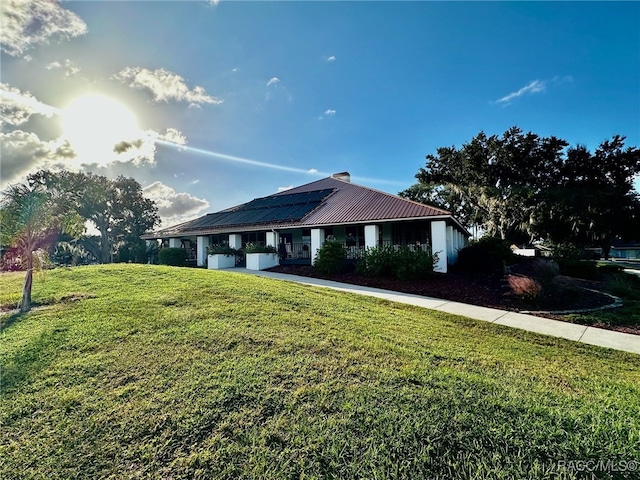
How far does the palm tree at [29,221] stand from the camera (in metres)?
6.02

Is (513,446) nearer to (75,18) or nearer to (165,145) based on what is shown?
(75,18)

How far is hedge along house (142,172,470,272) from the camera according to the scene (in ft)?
50.6

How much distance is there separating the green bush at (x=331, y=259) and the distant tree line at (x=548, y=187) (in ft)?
62.3

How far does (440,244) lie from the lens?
14383 millimetres

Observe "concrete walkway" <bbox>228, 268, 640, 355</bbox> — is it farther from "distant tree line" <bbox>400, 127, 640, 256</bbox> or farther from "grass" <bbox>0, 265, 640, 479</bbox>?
"distant tree line" <bbox>400, 127, 640, 256</bbox>

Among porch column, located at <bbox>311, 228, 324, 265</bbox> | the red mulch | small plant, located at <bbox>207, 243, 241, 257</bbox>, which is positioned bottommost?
the red mulch

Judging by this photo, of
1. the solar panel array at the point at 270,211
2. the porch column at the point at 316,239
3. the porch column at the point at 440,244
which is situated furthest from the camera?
the solar panel array at the point at 270,211

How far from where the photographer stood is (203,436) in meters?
2.79

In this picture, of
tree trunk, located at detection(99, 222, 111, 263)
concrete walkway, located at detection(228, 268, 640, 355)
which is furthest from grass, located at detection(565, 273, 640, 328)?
tree trunk, located at detection(99, 222, 111, 263)

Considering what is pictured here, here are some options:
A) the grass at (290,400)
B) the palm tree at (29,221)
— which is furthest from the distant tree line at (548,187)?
the palm tree at (29,221)

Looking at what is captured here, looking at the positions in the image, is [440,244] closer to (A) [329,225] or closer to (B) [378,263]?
(B) [378,263]

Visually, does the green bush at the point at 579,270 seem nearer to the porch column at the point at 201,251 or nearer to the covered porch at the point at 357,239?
the covered porch at the point at 357,239

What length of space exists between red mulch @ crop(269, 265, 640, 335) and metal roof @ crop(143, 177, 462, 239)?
3.15 m

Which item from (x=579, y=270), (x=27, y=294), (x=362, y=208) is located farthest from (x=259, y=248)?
(x=579, y=270)
